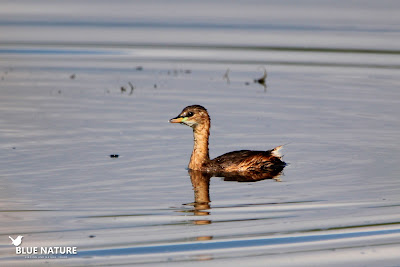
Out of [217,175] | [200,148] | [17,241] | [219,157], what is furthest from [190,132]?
[17,241]

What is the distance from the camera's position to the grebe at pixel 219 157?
1317cm

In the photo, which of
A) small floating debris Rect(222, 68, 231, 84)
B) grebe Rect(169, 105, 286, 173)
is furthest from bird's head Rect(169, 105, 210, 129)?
small floating debris Rect(222, 68, 231, 84)

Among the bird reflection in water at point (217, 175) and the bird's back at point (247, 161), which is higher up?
the bird's back at point (247, 161)

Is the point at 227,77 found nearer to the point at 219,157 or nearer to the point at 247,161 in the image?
the point at 219,157

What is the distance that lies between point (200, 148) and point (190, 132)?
2293 mm

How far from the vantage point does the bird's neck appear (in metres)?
13.4

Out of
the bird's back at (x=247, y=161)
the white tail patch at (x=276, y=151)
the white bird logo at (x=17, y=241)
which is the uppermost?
the white tail patch at (x=276, y=151)

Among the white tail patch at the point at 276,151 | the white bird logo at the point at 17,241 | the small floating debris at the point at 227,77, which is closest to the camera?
the white bird logo at the point at 17,241

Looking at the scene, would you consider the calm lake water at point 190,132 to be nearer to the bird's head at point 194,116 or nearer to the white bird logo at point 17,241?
the white bird logo at point 17,241

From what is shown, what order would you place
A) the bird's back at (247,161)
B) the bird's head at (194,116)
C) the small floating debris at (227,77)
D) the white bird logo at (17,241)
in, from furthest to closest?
the small floating debris at (227,77), the bird's head at (194,116), the bird's back at (247,161), the white bird logo at (17,241)

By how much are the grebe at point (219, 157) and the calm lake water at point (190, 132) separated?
283 millimetres

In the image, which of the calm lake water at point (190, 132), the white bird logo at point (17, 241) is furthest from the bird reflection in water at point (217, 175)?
the white bird logo at point (17, 241)

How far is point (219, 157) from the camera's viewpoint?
1344cm

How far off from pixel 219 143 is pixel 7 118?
379 centimetres
